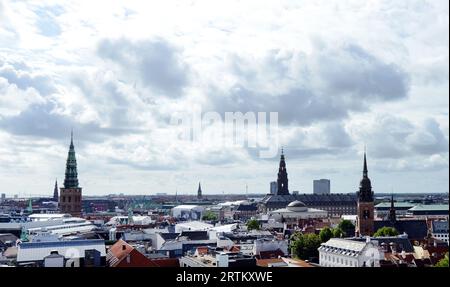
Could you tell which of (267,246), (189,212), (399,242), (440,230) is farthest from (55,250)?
(189,212)

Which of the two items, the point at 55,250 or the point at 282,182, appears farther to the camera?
the point at 282,182

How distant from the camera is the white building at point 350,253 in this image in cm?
2652

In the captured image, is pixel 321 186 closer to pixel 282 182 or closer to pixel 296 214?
pixel 282 182

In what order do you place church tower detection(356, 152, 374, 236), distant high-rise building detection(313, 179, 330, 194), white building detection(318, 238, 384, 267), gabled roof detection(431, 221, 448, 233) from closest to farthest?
white building detection(318, 238, 384, 267), church tower detection(356, 152, 374, 236), gabled roof detection(431, 221, 448, 233), distant high-rise building detection(313, 179, 330, 194)

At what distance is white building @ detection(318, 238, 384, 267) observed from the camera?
87.0ft

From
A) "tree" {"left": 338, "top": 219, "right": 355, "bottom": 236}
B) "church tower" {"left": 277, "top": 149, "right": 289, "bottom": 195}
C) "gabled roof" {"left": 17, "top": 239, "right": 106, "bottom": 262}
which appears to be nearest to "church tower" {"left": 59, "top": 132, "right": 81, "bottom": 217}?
"tree" {"left": 338, "top": 219, "right": 355, "bottom": 236}

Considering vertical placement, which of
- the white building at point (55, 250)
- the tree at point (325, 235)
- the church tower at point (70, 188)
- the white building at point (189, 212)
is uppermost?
the church tower at point (70, 188)

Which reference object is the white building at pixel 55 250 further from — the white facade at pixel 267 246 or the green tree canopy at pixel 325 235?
the green tree canopy at pixel 325 235

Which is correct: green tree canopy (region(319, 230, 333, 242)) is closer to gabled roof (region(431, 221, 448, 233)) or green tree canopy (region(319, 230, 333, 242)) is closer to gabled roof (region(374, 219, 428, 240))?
gabled roof (region(374, 219, 428, 240))

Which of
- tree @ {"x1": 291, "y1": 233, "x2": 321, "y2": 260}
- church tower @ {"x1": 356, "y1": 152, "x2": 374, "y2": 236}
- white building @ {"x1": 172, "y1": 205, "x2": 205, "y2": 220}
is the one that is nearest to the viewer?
tree @ {"x1": 291, "y1": 233, "x2": 321, "y2": 260}

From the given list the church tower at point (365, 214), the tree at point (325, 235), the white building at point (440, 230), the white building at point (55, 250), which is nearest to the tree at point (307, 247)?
the tree at point (325, 235)

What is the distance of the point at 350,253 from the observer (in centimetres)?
2859
